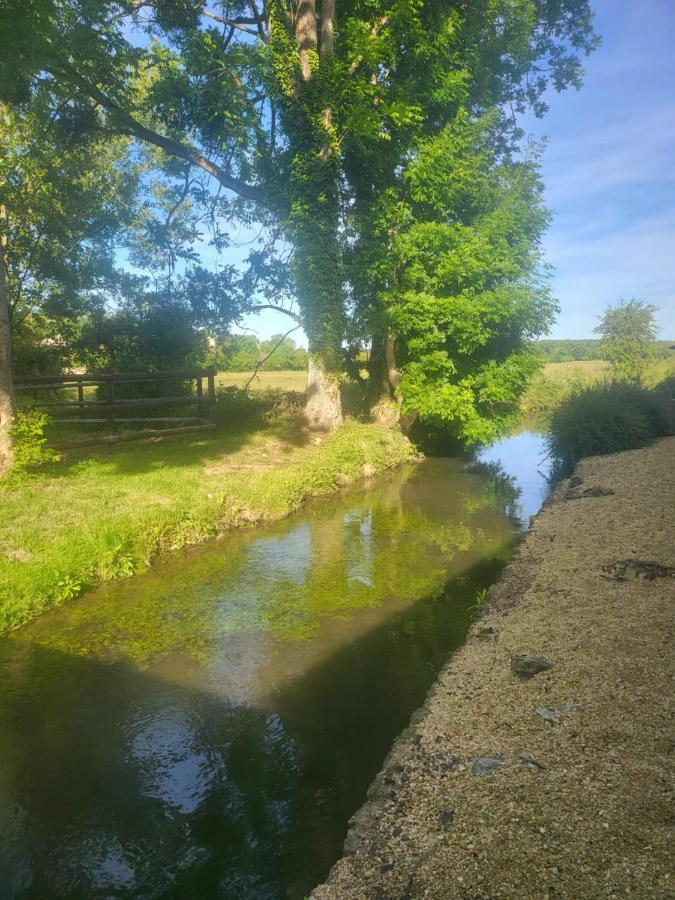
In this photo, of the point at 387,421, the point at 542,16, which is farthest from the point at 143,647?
the point at 542,16

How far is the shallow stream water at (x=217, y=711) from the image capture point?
346 cm

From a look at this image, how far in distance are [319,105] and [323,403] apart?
8802 mm

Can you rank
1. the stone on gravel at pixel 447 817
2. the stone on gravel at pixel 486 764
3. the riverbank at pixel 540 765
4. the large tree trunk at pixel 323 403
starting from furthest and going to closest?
the large tree trunk at pixel 323 403
the stone on gravel at pixel 486 764
the stone on gravel at pixel 447 817
the riverbank at pixel 540 765

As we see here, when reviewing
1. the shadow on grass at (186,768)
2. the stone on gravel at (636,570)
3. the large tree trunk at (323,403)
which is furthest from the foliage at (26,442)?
the stone on gravel at (636,570)

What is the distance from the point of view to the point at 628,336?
36438mm

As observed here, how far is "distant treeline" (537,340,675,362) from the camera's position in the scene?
3795 centimetres

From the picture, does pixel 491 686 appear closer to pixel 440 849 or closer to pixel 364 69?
pixel 440 849

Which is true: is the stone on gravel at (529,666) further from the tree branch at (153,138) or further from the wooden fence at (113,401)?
the tree branch at (153,138)

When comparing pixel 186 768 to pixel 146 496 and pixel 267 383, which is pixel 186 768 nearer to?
pixel 146 496

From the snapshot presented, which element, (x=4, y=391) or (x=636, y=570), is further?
(x=4, y=391)

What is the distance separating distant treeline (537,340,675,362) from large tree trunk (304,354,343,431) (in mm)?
6842

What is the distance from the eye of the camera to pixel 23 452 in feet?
32.7

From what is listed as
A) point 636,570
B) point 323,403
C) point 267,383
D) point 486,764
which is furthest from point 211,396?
point 267,383

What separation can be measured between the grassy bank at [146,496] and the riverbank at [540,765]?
17.7ft
